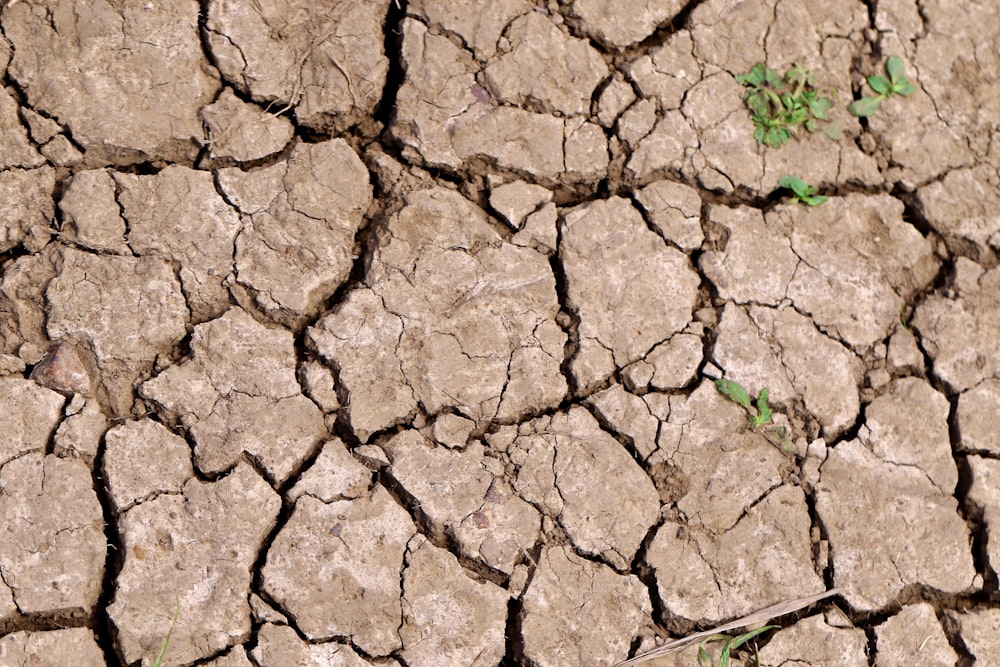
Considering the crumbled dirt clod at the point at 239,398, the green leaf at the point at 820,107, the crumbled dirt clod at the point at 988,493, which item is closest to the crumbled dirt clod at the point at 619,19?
the green leaf at the point at 820,107

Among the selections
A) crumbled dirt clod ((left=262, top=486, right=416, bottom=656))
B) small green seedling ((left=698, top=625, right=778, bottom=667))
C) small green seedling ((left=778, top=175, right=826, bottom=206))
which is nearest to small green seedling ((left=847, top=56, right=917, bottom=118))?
small green seedling ((left=778, top=175, right=826, bottom=206))

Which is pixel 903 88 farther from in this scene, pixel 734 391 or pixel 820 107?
pixel 734 391

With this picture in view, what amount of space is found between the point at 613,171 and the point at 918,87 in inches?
39.5

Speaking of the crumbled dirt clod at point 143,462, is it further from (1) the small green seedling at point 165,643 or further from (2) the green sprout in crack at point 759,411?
(2) the green sprout in crack at point 759,411

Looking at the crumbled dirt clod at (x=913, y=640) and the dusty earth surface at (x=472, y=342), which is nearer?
the dusty earth surface at (x=472, y=342)

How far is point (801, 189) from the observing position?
2613 millimetres

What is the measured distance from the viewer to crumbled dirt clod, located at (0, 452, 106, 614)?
Answer: 2172 mm

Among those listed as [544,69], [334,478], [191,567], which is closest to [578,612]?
[334,478]

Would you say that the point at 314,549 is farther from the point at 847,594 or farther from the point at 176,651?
the point at 847,594

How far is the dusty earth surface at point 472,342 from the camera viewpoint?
88.6 inches

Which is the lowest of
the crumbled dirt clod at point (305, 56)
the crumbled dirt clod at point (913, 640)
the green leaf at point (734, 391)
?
the crumbled dirt clod at point (913, 640)

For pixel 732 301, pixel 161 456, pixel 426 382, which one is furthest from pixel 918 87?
pixel 161 456

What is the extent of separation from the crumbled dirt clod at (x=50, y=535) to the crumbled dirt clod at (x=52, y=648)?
6cm

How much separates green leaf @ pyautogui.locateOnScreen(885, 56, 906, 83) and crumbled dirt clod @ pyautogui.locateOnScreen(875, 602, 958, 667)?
152cm
